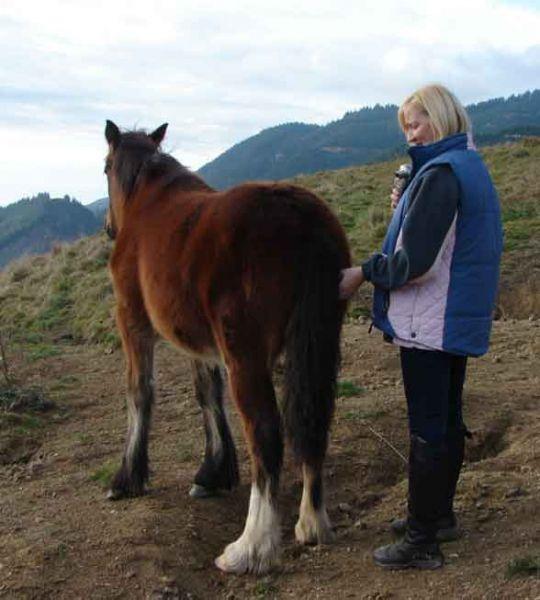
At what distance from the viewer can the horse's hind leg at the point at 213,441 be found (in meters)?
4.97

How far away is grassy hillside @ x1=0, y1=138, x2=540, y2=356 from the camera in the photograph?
34.4 ft

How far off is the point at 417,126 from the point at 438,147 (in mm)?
162

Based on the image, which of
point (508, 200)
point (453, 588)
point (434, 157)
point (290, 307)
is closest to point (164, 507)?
point (290, 307)

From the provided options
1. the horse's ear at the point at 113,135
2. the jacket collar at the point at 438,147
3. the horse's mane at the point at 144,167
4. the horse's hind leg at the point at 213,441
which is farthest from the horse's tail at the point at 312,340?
the horse's ear at the point at 113,135

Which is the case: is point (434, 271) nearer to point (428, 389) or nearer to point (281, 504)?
point (428, 389)

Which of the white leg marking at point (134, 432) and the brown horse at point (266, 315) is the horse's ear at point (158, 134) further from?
the white leg marking at point (134, 432)

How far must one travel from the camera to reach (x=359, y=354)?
771 centimetres

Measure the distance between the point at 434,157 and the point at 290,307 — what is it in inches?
41.1

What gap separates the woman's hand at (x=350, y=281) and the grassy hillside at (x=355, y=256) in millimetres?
5876

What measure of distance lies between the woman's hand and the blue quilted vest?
0.51 meters

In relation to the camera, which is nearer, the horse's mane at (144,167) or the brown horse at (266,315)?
the brown horse at (266,315)


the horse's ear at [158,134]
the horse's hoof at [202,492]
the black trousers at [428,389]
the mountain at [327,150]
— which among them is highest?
the mountain at [327,150]

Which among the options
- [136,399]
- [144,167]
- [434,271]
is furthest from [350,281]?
[144,167]

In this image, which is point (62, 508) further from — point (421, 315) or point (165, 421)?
point (421, 315)
